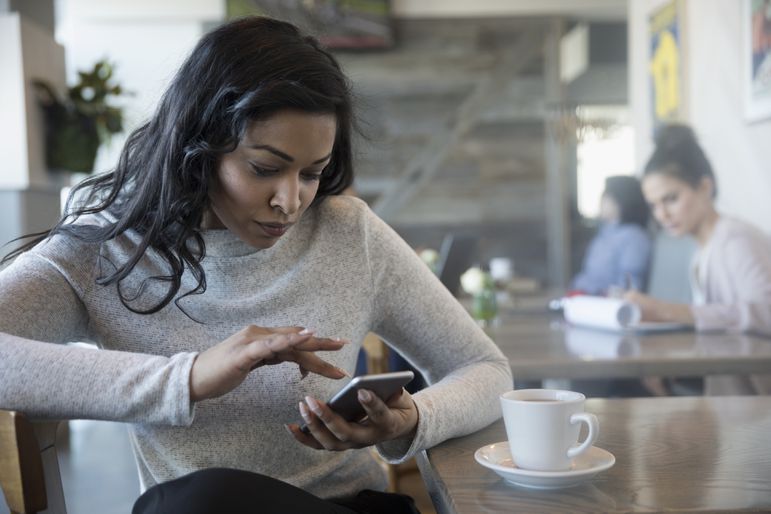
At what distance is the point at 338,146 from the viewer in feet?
4.69

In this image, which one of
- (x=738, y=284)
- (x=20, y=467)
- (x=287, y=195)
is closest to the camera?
(x=20, y=467)

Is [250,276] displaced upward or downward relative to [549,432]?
upward

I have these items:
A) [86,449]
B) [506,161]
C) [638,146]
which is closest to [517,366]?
[86,449]

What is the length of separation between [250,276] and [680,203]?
2.30 metres

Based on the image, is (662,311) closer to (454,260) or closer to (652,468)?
(454,260)

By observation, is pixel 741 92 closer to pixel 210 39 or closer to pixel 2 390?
pixel 210 39

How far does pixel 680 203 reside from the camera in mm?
3244

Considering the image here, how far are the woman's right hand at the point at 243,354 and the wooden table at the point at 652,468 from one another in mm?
212

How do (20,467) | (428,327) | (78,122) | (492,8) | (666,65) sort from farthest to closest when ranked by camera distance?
(492,8)
(78,122)
(666,65)
(428,327)
(20,467)

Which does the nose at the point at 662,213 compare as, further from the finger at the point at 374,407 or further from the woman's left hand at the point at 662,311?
the finger at the point at 374,407

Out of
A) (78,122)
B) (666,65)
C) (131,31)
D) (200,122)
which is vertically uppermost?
(131,31)

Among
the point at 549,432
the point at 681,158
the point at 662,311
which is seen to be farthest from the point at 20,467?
the point at 681,158

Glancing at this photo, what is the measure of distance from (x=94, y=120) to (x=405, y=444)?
3.74 m

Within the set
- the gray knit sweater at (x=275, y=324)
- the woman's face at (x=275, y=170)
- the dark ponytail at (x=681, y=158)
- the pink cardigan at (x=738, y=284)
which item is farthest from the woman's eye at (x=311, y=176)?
the dark ponytail at (x=681, y=158)
